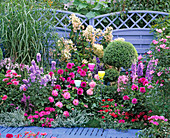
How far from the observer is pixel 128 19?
599cm

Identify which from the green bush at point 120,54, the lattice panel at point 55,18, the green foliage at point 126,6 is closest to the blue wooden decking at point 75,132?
the green bush at point 120,54

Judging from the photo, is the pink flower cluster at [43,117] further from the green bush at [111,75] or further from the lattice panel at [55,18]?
the lattice panel at [55,18]

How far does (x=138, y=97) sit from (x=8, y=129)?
1.76 meters

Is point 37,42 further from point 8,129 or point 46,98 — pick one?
point 8,129

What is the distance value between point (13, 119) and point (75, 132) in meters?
0.85

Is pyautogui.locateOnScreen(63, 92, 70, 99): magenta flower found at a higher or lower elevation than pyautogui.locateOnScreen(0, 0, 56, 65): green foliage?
lower

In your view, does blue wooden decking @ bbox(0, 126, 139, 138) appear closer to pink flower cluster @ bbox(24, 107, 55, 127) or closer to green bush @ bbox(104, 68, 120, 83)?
pink flower cluster @ bbox(24, 107, 55, 127)

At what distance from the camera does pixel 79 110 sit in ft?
11.0

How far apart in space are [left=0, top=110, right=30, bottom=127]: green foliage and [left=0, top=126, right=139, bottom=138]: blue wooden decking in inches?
3.1

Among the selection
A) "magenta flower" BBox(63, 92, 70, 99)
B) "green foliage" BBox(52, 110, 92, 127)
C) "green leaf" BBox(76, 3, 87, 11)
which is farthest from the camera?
"green leaf" BBox(76, 3, 87, 11)

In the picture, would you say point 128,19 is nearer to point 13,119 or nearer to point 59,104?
point 59,104

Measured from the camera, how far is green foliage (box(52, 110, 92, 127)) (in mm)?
3126

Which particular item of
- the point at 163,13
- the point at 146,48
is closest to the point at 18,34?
the point at 146,48

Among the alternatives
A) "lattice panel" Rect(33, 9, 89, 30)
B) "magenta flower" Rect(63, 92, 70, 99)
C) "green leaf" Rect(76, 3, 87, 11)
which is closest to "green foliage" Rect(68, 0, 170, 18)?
"green leaf" Rect(76, 3, 87, 11)
